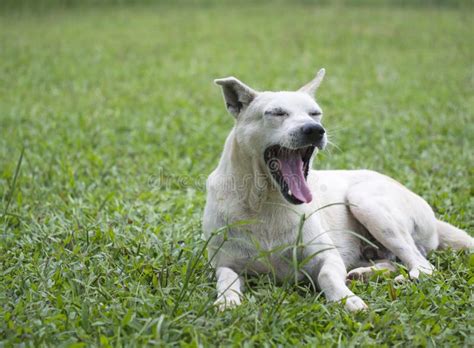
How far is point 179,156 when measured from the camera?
25.4ft

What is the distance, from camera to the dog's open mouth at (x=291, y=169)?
13.4ft

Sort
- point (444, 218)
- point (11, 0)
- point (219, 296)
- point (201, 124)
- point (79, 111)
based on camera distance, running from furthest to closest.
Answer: point (11, 0) → point (79, 111) → point (201, 124) → point (444, 218) → point (219, 296)

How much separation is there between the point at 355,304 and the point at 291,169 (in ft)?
3.23

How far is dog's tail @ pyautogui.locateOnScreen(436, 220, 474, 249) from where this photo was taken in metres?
4.82

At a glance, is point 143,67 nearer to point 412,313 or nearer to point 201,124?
point 201,124

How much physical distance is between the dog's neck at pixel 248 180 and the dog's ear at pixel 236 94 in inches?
11.3

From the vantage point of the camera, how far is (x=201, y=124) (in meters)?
8.96

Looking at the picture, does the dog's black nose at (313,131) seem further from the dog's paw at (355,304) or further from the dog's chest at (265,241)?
the dog's paw at (355,304)

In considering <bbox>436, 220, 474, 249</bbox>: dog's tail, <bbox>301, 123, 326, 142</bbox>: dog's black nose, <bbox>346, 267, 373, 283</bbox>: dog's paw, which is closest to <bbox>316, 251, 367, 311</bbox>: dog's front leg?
<bbox>346, 267, 373, 283</bbox>: dog's paw

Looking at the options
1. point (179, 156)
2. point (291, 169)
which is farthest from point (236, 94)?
point (179, 156)

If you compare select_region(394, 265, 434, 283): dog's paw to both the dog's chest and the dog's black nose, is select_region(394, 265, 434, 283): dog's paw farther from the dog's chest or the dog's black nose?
the dog's black nose

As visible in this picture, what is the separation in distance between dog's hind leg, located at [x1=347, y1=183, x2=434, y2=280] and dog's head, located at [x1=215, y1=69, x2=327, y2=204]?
555 mm

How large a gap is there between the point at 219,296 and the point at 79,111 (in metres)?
6.40

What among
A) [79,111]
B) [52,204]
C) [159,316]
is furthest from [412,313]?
[79,111]
